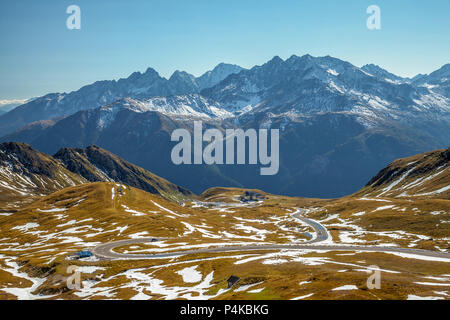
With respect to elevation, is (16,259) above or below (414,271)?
below

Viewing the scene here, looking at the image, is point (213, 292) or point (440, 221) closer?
point (213, 292)

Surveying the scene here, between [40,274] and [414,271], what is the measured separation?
335 feet

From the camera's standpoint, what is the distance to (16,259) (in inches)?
5295

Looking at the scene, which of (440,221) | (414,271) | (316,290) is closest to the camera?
→ (316,290)

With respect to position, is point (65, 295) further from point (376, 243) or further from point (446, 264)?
point (376, 243)

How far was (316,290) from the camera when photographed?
6475cm

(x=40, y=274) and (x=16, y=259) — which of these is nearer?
(x=40, y=274)

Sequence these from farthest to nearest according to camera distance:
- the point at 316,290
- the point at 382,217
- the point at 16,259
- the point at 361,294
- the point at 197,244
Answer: the point at 382,217, the point at 197,244, the point at 16,259, the point at 316,290, the point at 361,294

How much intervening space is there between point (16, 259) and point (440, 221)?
164 metres

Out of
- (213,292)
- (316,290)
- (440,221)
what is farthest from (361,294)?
(440,221)

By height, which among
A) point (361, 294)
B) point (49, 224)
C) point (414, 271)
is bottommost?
point (49, 224)
